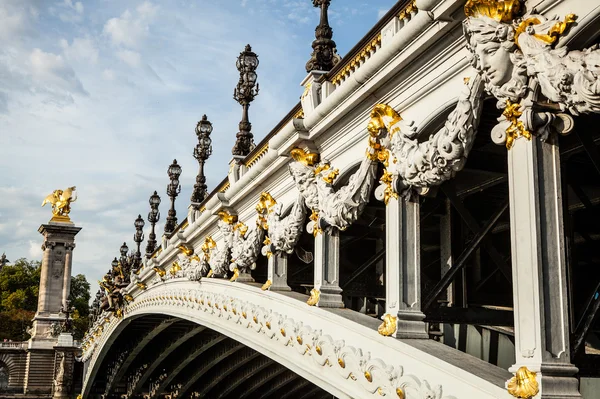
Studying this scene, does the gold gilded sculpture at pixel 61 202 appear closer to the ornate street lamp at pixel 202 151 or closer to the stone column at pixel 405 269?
the ornate street lamp at pixel 202 151

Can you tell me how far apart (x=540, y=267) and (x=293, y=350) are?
624cm

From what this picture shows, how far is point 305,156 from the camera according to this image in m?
11.8

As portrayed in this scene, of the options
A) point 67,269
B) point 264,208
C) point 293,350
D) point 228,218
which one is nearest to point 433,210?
point 293,350

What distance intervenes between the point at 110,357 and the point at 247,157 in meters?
30.8

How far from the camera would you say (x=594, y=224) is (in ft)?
38.7

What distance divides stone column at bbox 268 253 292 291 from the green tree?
79868 millimetres

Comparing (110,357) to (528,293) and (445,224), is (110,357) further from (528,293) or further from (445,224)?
(528,293)

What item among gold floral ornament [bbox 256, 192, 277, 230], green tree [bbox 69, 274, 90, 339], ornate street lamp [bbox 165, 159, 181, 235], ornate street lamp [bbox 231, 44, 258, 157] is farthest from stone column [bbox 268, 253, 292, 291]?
green tree [bbox 69, 274, 90, 339]

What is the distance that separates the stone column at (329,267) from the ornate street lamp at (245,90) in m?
6.04

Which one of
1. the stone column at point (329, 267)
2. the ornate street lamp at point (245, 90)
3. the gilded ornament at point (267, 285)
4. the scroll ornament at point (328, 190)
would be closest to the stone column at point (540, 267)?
the scroll ornament at point (328, 190)

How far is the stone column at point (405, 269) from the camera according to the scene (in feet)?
29.0

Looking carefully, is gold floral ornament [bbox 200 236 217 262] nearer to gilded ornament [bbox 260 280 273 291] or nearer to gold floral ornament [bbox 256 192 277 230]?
gold floral ornament [bbox 256 192 277 230]

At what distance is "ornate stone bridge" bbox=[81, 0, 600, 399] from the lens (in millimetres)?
6527

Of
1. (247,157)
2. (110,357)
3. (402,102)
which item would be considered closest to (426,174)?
(402,102)
